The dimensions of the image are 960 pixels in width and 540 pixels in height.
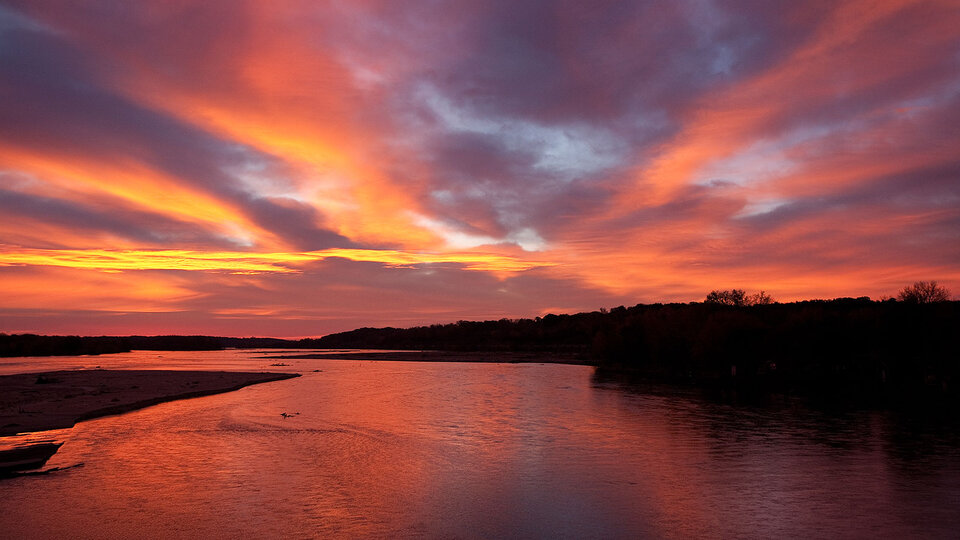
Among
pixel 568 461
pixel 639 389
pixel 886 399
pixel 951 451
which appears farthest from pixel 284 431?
pixel 886 399

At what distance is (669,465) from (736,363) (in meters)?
80.8

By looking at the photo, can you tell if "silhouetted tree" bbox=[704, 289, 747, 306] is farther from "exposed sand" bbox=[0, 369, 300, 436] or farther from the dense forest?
"exposed sand" bbox=[0, 369, 300, 436]

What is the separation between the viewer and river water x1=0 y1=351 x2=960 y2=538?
20.7 metres

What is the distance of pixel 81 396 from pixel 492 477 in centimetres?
4908

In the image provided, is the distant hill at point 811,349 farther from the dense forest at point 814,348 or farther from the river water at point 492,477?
the river water at point 492,477

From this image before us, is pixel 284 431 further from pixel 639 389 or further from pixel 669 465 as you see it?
pixel 639 389

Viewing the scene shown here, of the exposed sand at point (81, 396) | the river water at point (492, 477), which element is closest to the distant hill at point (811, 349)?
the river water at point (492, 477)

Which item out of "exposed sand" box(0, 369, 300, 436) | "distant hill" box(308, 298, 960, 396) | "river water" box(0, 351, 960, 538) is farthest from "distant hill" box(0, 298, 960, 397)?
"exposed sand" box(0, 369, 300, 436)

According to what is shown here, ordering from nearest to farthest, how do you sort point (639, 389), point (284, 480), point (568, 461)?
point (284, 480)
point (568, 461)
point (639, 389)

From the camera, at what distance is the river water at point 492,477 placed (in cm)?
2073

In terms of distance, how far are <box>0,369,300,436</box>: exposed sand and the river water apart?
316 cm

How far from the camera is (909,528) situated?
67.5 feet

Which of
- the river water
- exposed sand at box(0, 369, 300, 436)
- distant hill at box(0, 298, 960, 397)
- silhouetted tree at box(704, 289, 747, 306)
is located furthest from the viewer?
silhouetted tree at box(704, 289, 747, 306)

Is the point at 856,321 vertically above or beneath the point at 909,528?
above
